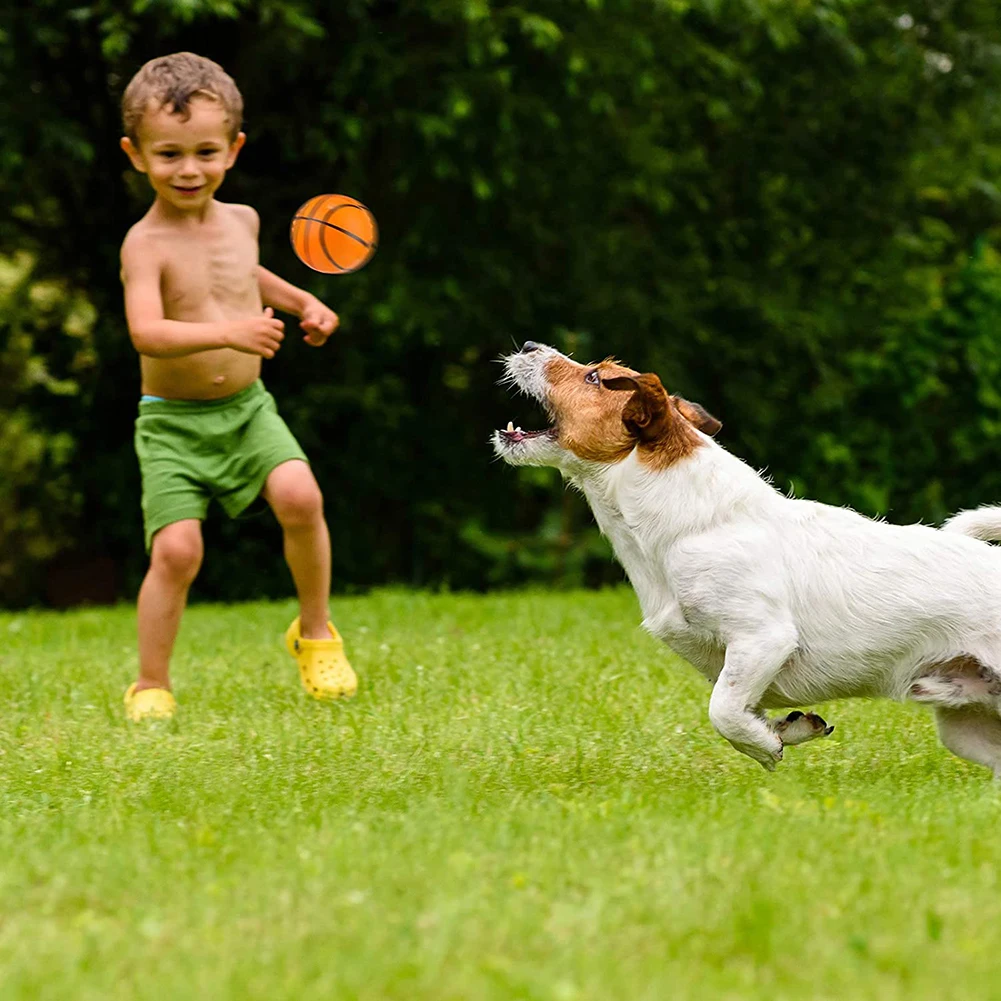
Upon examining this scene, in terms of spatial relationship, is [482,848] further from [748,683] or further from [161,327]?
[161,327]

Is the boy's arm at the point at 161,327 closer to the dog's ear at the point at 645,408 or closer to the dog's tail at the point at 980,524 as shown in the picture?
the dog's ear at the point at 645,408

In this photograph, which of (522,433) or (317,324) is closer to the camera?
(522,433)

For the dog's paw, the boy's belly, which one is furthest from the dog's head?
the boy's belly

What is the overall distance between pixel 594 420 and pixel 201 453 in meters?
2.13

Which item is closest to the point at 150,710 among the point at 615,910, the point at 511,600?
the point at 615,910

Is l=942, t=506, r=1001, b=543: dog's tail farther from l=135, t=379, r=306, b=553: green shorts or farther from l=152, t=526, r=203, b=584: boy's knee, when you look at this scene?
l=152, t=526, r=203, b=584: boy's knee

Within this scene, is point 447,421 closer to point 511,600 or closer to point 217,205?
point 511,600

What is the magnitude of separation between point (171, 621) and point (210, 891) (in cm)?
299

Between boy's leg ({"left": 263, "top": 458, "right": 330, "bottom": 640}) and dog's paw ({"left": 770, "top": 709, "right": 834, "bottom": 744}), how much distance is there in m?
2.36

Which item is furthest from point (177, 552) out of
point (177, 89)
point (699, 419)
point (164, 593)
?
point (699, 419)

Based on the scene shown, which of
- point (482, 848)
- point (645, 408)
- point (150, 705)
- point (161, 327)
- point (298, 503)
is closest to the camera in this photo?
point (482, 848)

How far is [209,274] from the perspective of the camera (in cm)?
644

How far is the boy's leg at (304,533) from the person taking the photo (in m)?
6.55

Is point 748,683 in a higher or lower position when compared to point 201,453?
higher
